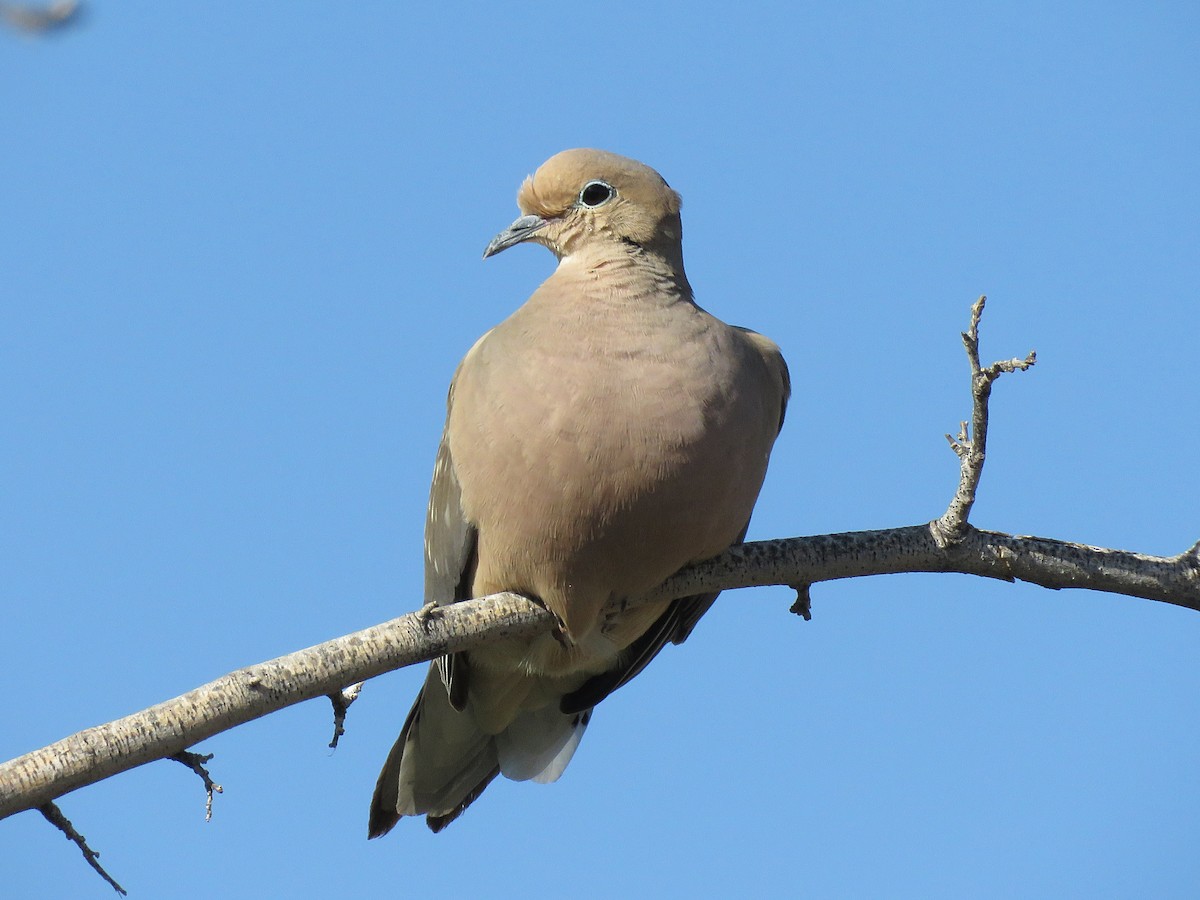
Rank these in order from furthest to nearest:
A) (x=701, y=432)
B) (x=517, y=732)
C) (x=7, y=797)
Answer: (x=517, y=732) < (x=701, y=432) < (x=7, y=797)

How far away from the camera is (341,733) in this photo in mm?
3822

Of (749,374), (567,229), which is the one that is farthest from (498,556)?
(567,229)

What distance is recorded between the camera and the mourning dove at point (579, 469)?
13.5 feet

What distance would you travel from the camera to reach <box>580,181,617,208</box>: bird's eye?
496 centimetres

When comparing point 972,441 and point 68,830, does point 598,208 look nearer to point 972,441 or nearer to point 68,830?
point 972,441

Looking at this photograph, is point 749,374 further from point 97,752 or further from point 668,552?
point 97,752

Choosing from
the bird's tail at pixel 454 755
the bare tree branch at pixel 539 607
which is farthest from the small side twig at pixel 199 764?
the bird's tail at pixel 454 755

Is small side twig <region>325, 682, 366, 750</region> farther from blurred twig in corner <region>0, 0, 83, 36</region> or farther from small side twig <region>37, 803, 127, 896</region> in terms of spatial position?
blurred twig in corner <region>0, 0, 83, 36</region>

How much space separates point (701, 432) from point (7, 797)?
215cm

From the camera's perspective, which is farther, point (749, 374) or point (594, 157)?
point (594, 157)

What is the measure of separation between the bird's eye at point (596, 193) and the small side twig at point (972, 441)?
5.88 ft

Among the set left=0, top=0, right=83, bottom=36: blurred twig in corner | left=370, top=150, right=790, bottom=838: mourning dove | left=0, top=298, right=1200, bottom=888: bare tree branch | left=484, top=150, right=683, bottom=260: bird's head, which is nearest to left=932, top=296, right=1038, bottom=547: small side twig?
left=0, top=298, right=1200, bottom=888: bare tree branch

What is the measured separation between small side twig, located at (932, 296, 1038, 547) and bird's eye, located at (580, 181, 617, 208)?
1791 millimetres

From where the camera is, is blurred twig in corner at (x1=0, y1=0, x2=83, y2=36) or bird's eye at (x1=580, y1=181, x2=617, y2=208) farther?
bird's eye at (x1=580, y1=181, x2=617, y2=208)
